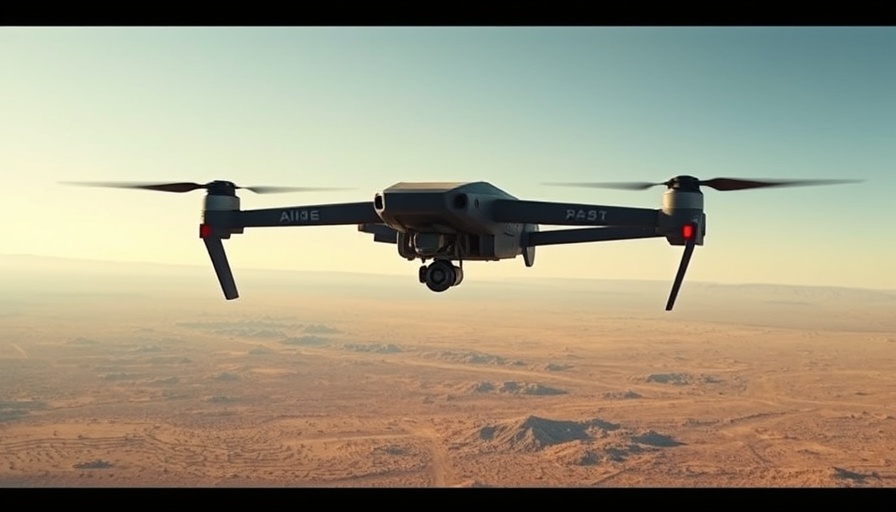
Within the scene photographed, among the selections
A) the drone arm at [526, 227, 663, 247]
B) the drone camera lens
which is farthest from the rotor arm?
the drone arm at [526, 227, 663, 247]

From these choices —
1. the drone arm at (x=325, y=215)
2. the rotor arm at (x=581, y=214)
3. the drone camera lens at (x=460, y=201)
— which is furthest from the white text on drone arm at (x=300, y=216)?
the rotor arm at (x=581, y=214)

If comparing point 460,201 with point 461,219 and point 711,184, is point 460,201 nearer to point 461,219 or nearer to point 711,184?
point 461,219

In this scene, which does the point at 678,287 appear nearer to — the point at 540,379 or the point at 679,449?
the point at 679,449

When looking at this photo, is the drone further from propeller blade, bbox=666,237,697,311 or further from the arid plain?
the arid plain

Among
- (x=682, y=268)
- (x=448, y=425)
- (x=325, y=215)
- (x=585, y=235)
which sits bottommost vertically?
(x=448, y=425)

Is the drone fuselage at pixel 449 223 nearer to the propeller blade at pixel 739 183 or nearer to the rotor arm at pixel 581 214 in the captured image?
the rotor arm at pixel 581 214

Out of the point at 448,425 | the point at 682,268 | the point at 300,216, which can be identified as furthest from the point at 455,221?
the point at 448,425

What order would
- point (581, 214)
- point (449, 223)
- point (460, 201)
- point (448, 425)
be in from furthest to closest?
point (448, 425), point (449, 223), point (581, 214), point (460, 201)
